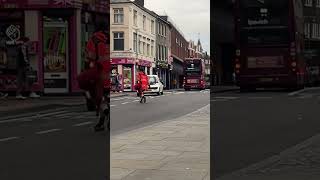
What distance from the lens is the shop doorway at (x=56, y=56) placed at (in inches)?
1045

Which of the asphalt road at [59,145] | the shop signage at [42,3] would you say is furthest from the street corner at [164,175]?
the shop signage at [42,3]

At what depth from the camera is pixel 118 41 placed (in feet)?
12.6

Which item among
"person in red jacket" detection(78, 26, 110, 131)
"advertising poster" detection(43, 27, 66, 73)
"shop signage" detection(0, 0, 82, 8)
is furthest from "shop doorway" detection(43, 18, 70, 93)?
"person in red jacket" detection(78, 26, 110, 131)

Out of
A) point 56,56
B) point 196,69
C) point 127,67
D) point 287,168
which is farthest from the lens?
point 56,56

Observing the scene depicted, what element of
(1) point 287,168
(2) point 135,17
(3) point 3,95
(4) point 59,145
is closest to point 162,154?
(1) point 287,168

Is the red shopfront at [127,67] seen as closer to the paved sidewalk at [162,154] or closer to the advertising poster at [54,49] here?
the paved sidewalk at [162,154]

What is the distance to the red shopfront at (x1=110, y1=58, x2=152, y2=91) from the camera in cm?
391

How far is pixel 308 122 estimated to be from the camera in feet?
40.4

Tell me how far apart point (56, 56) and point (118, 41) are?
2370cm

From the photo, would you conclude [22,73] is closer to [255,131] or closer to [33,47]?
[33,47]

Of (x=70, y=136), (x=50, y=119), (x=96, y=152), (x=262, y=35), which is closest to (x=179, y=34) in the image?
(x=96, y=152)

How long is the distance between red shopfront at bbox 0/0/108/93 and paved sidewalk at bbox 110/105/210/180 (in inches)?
648

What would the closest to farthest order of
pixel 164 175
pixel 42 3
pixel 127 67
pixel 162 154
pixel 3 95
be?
pixel 127 67
pixel 164 175
pixel 162 154
pixel 3 95
pixel 42 3

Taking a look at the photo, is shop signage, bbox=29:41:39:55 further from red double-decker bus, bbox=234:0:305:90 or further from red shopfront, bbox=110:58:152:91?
red shopfront, bbox=110:58:152:91
